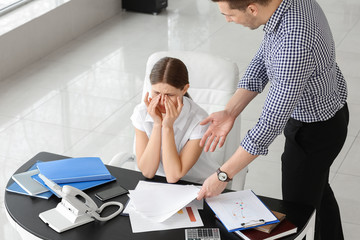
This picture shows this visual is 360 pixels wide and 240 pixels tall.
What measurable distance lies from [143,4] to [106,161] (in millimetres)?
3584

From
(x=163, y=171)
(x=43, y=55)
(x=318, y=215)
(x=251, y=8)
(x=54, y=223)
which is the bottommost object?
(x=43, y=55)

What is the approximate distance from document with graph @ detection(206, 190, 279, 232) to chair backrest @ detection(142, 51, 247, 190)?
66 cm

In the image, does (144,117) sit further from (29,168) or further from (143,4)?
(143,4)

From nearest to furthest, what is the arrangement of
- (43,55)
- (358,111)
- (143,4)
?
1. (358,111)
2. (43,55)
3. (143,4)

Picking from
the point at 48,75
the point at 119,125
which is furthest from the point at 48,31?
the point at 119,125

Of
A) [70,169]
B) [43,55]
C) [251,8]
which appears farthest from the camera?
[43,55]

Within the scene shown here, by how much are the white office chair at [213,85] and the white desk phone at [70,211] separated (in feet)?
2.35

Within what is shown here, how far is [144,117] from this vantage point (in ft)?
9.78

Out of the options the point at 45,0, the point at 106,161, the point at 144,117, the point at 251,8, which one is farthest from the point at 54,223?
the point at 45,0

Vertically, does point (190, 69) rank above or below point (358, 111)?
above

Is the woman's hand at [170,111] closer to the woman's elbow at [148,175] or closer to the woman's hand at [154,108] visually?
the woman's hand at [154,108]

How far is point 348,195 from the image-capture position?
4.06 meters

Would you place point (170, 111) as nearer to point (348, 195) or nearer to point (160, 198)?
point (160, 198)

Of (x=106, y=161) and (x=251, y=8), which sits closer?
(x=251, y=8)
